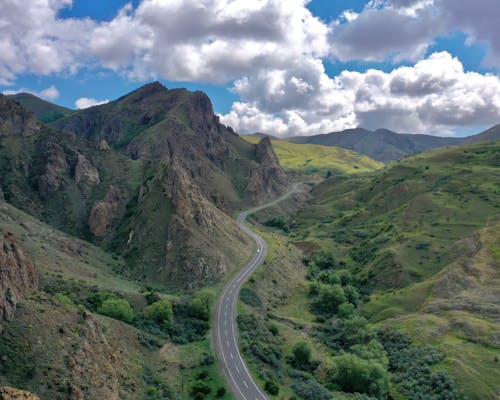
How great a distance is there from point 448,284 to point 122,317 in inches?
3054

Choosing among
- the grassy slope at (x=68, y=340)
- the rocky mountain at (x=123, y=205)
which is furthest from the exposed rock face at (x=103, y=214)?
the grassy slope at (x=68, y=340)

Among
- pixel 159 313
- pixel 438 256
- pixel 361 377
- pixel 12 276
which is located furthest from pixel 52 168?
pixel 438 256

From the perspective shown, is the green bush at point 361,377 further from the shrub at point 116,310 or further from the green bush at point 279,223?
the green bush at point 279,223

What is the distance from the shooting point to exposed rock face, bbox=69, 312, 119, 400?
41094mm

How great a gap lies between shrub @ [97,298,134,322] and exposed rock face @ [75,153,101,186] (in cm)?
7605

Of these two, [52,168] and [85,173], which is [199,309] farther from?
[52,168]

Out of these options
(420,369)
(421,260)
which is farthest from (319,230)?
(420,369)

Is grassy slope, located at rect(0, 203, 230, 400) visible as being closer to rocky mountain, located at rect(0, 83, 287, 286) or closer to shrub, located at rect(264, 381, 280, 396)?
shrub, located at rect(264, 381, 280, 396)

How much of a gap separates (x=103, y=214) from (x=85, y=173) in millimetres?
21313

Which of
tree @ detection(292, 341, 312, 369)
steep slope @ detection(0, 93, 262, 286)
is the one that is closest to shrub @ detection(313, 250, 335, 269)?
steep slope @ detection(0, 93, 262, 286)

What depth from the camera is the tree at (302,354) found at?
68750mm

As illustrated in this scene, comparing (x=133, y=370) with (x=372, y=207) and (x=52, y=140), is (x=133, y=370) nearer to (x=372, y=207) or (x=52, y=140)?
(x=52, y=140)

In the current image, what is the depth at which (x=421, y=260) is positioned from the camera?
119250 millimetres

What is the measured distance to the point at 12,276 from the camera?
50844 mm
